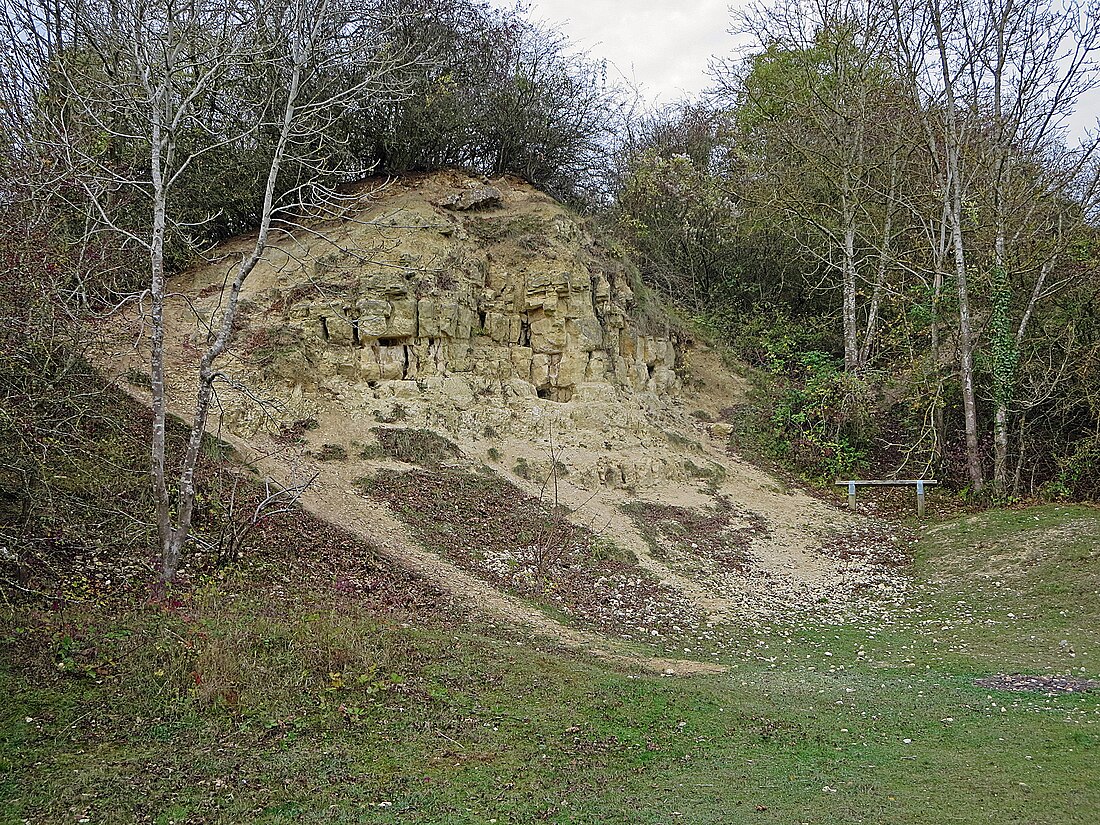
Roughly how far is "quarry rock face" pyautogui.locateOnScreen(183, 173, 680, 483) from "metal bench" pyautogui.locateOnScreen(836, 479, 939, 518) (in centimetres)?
541

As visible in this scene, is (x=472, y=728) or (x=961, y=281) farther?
(x=961, y=281)

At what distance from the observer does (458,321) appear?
2061 cm

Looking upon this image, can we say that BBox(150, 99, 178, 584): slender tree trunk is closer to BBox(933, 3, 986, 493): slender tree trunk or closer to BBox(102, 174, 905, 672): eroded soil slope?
BBox(102, 174, 905, 672): eroded soil slope

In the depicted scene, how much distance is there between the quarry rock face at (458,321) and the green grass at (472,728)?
8.24m

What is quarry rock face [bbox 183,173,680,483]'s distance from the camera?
19.3 m

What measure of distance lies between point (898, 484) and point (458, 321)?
39.9 feet

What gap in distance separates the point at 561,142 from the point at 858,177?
9.17 metres

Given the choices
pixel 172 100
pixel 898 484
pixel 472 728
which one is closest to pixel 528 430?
pixel 898 484

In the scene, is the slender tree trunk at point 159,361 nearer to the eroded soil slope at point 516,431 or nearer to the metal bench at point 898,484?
the eroded soil slope at point 516,431

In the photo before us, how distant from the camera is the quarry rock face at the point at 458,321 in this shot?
19312 millimetres

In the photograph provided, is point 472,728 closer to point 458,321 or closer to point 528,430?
point 528,430

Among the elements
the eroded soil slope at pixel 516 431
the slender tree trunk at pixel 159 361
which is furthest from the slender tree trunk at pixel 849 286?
the slender tree trunk at pixel 159 361

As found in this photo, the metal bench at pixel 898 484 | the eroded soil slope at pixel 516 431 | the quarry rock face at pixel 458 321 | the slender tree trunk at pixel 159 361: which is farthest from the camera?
the metal bench at pixel 898 484

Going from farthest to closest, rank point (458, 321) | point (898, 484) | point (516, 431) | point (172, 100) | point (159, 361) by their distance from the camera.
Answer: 1. point (898, 484)
2. point (458, 321)
3. point (516, 431)
4. point (172, 100)
5. point (159, 361)
